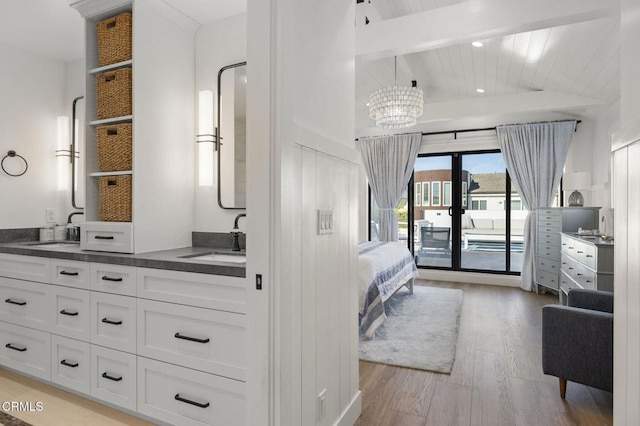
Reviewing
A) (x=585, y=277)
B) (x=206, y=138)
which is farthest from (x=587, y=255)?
(x=206, y=138)

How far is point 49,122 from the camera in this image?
10.5 ft

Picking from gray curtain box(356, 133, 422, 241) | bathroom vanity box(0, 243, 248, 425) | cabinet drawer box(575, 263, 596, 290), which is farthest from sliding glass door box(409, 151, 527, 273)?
bathroom vanity box(0, 243, 248, 425)

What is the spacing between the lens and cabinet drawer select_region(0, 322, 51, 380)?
2314mm

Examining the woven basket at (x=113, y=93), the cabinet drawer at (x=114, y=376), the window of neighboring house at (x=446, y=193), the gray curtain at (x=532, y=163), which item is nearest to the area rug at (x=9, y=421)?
the cabinet drawer at (x=114, y=376)

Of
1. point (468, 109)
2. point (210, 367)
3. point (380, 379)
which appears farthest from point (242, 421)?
point (468, 109)

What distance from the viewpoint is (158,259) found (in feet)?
6.13

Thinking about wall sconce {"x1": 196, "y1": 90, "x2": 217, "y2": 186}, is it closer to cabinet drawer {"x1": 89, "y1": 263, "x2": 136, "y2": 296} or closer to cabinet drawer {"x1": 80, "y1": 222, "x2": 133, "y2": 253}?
cabinet drawer {"x1": 80, "y1": 222, "x2": 133, "y2": 253}

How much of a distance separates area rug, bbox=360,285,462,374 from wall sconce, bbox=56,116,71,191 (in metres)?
3.00

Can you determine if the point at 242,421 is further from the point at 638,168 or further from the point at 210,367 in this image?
the point at 638,168

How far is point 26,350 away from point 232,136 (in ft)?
6.41

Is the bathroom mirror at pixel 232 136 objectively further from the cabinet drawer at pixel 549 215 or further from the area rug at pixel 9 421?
the cabinet drawer at pixel 549 215

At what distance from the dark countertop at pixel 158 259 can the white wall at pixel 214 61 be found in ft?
0.67

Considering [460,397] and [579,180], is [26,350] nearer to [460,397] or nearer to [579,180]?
[460,397]

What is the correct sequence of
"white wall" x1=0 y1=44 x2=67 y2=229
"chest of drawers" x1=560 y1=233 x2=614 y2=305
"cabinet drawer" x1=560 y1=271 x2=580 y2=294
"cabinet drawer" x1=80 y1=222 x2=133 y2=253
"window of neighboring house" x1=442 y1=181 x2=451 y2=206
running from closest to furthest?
"cabinet drawer" x1=80 y1=222 x2=133 y2=253 → "white wall" x1=0 y1=44 x2=67 y2=229 → "chest of drawers" x1=560 y1=233 x2=614 y2=305 → "cabinet drawer" x1=560 y1=271 x2=580 y2=294 → "window of neighboring house" x1=442 y1=181 x2=451 y2=206
